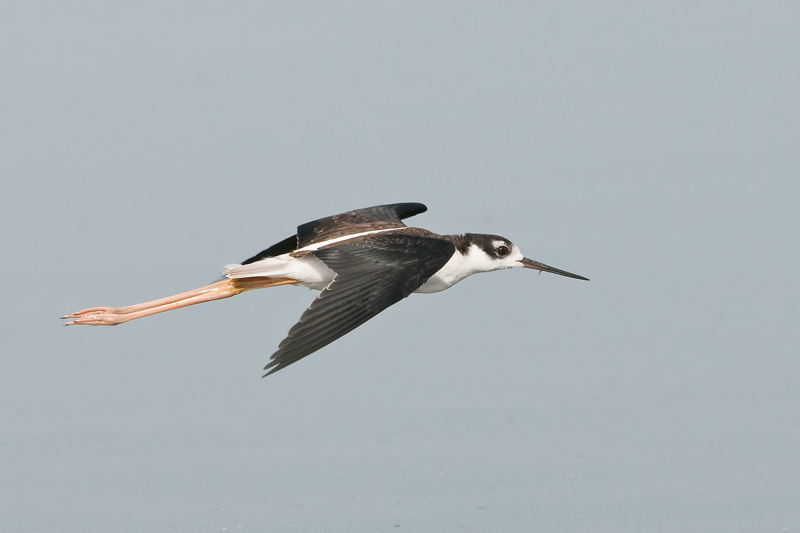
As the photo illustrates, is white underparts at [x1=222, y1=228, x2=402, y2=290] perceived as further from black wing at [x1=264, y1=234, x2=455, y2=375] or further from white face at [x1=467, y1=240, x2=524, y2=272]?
white face at [x1=467, y1=240, x2=524, y2=272]

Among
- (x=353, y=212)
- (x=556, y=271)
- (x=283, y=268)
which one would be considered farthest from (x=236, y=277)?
(x=556, y=271)

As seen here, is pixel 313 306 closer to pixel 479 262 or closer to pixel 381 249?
pixel 381 249

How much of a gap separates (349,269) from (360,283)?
0.61 ft

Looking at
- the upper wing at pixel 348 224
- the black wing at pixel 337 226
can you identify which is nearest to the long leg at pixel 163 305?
the black wing at pixel 337 226

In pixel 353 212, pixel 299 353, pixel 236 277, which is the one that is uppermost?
pixel 353 212

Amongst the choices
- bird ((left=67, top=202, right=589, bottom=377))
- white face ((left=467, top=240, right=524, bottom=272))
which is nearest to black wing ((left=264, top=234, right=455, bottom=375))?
bird ((left=67, top=202, right=589, bottom=377))

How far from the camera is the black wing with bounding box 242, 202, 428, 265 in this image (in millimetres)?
8016

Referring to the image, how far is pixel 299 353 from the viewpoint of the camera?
5.93 metres

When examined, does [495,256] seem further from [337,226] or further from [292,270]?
[292,270]

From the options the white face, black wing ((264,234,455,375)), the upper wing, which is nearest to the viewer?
black wing ((264,234,455,375))

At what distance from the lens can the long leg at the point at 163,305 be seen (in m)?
7.88

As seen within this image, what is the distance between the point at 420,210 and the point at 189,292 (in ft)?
6.84

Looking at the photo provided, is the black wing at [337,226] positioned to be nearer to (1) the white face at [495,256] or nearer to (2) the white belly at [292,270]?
(2) the white belly at [292,270]

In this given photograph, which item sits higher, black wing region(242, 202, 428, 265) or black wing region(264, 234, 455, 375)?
black wing region(242, 202, 428, 265)
